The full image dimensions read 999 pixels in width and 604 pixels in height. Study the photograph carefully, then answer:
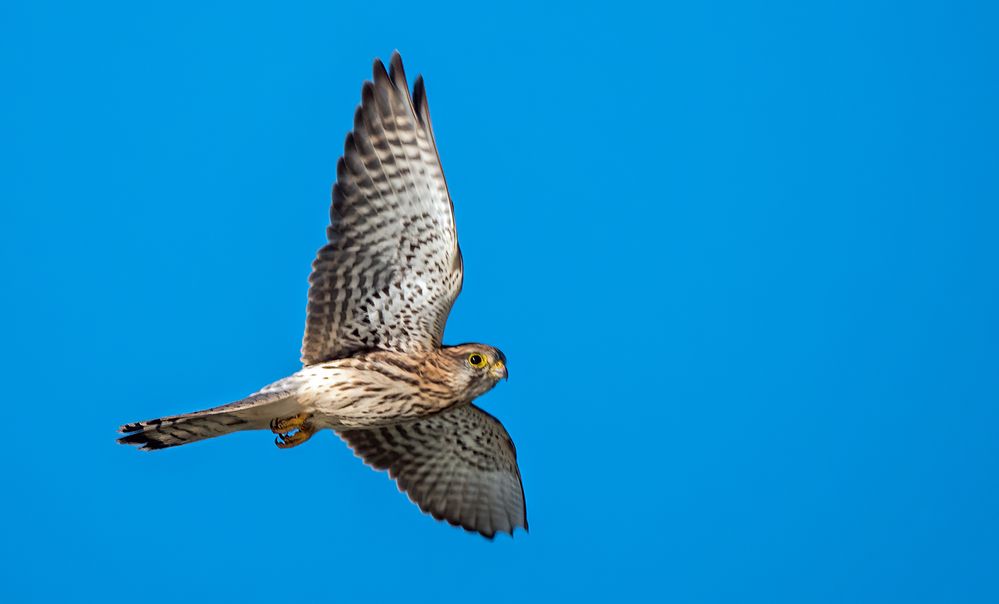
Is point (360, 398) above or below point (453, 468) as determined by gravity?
below

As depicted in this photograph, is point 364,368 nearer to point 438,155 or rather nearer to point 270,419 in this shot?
point 270,419

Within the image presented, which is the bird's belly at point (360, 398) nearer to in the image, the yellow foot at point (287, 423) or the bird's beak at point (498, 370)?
the yellow foot at point (287, 423)

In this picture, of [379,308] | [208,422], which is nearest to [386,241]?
[379,308]

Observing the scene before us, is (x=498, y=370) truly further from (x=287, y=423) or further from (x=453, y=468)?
(x=453, y=468)

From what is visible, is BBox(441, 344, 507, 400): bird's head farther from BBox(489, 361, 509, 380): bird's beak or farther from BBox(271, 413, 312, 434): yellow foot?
BBox(271, 413, 312, 434): yellow foot

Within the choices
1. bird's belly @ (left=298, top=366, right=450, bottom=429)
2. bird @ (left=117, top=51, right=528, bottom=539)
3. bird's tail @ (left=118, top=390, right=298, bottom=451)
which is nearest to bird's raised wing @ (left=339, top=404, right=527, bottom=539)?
bird @ (left=117, top=51, right=528, bottom=539)

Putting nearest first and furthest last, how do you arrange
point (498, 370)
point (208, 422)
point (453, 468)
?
point (208, 422)
point (498, 370)
point (453, 468)
